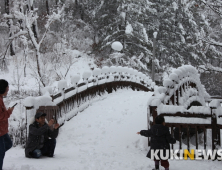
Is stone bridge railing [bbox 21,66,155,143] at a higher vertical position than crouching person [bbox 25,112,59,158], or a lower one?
higher

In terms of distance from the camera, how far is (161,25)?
1243 inches

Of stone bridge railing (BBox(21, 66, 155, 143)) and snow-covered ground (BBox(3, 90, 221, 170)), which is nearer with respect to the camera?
snow-covered ground (BBox(3, 90, 221, 170))

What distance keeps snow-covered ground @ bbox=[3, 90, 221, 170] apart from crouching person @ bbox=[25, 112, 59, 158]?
177 mm

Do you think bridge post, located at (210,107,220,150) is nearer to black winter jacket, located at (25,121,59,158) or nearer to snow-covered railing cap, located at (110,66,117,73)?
black winter jacket, located at (25,121,59,158)

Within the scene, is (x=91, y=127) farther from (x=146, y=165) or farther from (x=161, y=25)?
(x=161, y=25)

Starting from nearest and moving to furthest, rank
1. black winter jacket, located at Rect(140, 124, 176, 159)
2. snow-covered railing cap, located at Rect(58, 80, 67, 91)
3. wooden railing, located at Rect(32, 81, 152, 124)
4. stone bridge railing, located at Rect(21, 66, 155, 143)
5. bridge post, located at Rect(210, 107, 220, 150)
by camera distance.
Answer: black winter jacket, located at Rect(140, 124, 176, 159) → bridge post, located at Rect(210, 107, 220, 150) → stone bridge railing, located at Rect(21, 66, 155, 143) → wooden railing, located at Rect(32, 81, 152, 124) → snow-covered railing cap, located at Rect(58, 80, 67, 91)

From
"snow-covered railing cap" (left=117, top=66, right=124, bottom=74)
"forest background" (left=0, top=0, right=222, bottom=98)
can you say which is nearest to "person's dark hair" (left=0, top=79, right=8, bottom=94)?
"snow-covered railing cap" (left=117, top=66, right=124, bottom=74)

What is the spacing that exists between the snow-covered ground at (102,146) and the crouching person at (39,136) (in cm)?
18

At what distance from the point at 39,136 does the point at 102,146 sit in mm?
1977

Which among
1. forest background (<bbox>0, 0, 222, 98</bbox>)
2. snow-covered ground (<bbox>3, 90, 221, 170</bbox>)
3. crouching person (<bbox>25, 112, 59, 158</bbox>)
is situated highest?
forest background (<bbox>0, 0, 222, 98</bbox>)

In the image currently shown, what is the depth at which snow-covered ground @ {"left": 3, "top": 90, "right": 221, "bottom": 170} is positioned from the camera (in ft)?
16.1

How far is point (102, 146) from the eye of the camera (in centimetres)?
655

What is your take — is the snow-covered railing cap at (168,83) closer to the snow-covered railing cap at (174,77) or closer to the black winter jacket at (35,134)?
the snow-covered railing cap at (174,77)

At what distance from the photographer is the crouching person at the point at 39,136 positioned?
4.96 meters
